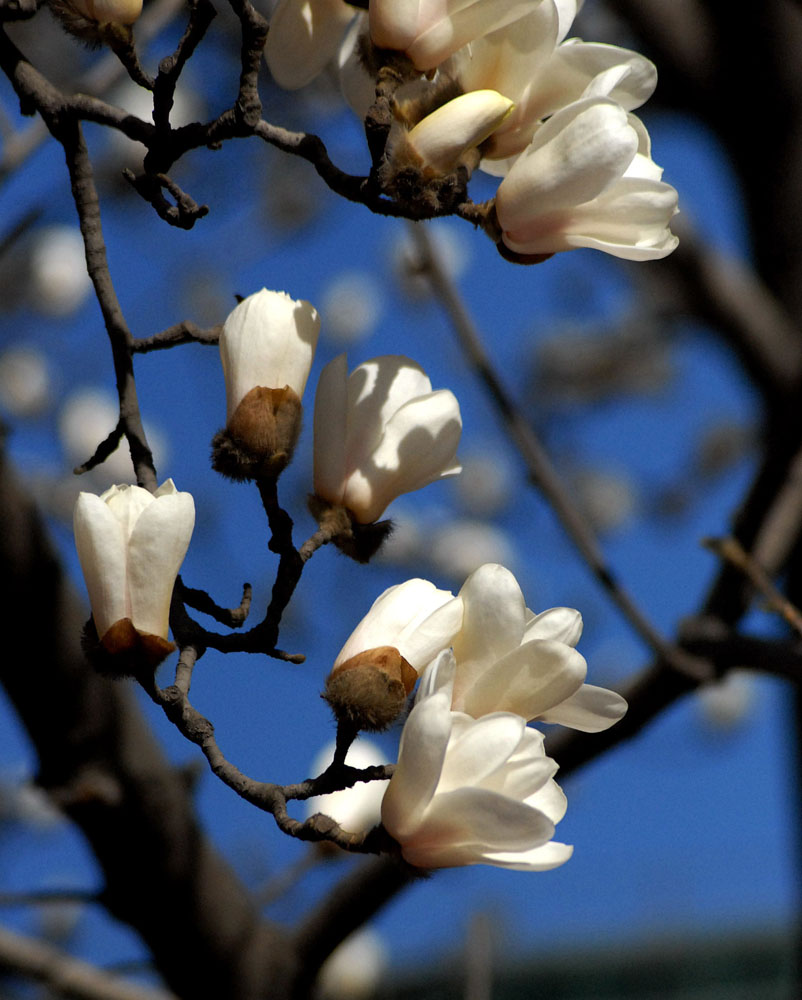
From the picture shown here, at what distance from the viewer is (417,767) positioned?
0.45 metres

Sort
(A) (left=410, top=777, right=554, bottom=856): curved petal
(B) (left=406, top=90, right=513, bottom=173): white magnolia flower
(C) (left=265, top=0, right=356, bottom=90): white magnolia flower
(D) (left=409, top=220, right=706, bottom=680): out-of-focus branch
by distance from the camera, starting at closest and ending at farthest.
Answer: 1. (A) (left=410, top=777, right=554, bottom=856): curved petal
2. (B) (left=406, top=90, right=513, bottom=173): white magnolia flower
3. (C) (left=265, top=0, right=356, bottom=90): white magnolia flower
4. (D) (left=409, top=220, right=706, bottom=680): out-of-focus branch

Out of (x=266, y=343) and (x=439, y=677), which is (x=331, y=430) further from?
(x=439, y=677)

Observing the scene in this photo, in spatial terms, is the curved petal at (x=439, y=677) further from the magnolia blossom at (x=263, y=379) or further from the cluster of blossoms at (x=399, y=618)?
the magnolia blossom at (x=263, y=379)

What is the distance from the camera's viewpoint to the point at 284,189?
151 inches

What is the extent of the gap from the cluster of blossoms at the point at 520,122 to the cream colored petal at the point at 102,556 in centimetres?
20

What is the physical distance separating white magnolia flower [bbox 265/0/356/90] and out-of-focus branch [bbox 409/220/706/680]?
0.40 meters

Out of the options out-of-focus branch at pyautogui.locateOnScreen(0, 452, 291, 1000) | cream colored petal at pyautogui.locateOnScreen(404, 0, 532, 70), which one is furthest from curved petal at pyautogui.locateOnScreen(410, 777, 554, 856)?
out-of-focus branch at pyautogui.locateOnScreen(0, 452, 291, 1000)

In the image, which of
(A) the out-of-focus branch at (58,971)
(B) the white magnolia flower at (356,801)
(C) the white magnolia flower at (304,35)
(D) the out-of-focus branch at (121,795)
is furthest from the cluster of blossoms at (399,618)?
(A) the out-of-focus branch at (58,971)

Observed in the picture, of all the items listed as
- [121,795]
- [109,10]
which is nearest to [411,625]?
[109,10]

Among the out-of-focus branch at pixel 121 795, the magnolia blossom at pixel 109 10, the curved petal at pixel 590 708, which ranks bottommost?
the out-of-focus branch at pixel 121 795

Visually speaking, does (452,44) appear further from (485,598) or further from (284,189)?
(284,189)

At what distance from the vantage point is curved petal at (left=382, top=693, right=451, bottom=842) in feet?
1.44

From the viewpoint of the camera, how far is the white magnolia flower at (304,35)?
2.18 feet

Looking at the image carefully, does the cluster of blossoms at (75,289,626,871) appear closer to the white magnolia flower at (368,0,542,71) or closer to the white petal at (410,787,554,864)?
the white petal at (410,787,554,864)
